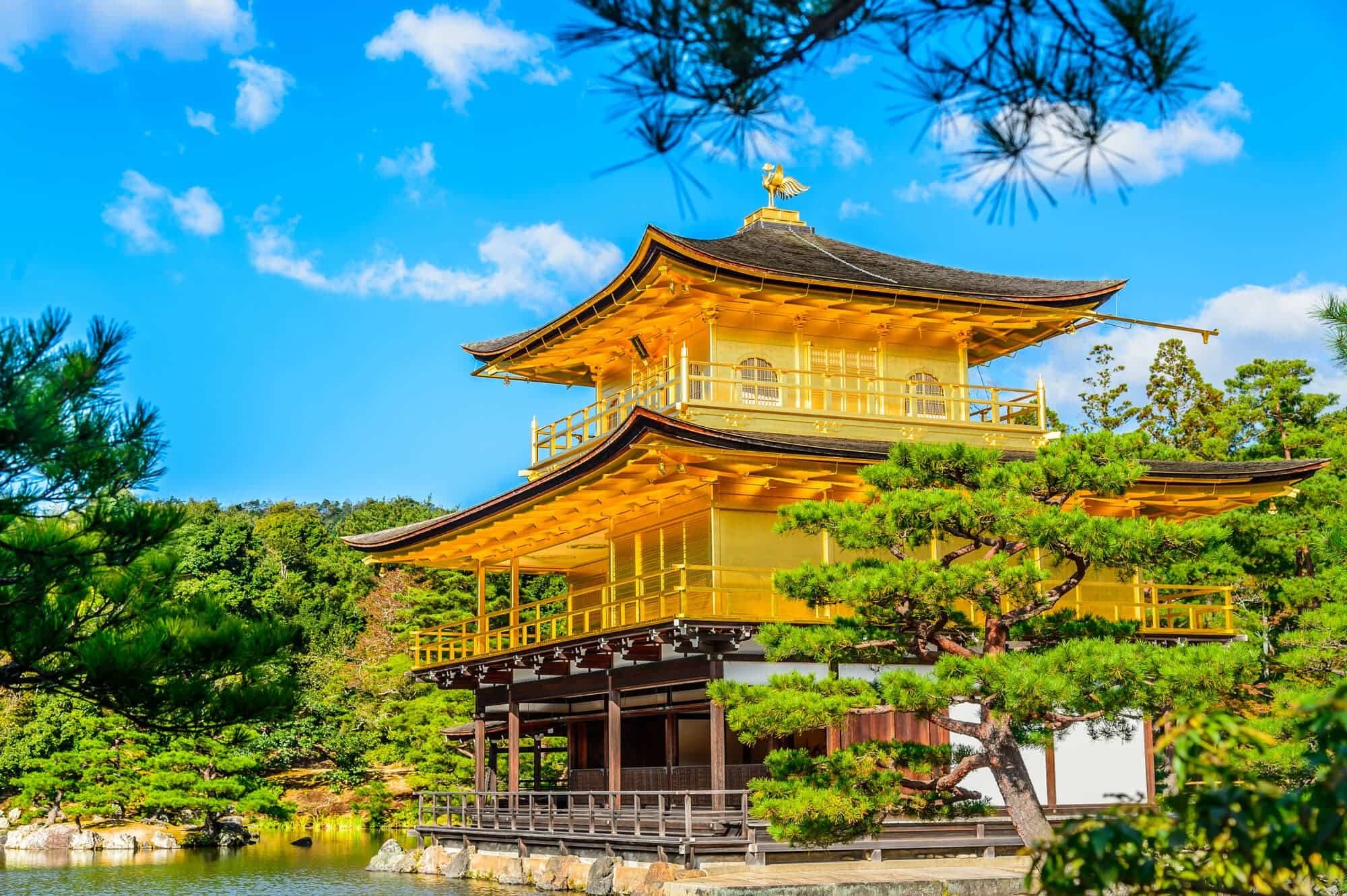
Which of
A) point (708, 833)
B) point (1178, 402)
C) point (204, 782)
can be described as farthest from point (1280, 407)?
point (204, 782)

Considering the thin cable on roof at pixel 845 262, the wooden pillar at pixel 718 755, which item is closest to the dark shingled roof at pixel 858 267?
the thin cable on roof at pixel 845 262

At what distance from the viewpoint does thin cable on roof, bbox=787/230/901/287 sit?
67.1 ft

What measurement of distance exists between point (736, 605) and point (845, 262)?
20.8 feet

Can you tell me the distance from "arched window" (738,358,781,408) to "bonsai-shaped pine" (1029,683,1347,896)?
47.8 feet

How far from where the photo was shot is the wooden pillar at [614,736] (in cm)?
1864

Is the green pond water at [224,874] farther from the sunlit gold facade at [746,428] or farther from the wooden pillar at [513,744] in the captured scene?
the sunlit gold facade at [746,428]

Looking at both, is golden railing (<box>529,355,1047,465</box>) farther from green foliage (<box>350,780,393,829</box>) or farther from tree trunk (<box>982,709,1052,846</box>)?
green foliage (<box>350,780,393,829</box>)

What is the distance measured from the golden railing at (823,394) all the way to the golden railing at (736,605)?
2.35 m

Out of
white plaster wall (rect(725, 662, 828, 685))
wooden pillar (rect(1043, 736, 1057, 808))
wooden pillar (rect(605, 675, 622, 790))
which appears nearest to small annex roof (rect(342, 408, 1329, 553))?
white plaster wall (rect(725, 662, 828, 685))

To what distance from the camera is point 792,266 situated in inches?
793

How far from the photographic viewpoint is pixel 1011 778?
12203mm

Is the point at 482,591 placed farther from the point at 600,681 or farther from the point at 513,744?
the point at 600,681

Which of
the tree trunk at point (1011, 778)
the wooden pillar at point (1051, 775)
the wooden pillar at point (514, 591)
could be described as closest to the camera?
the tree trunk at point (1011, 778)

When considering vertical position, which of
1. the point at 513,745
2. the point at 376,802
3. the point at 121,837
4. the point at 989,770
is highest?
the point at 513,745
